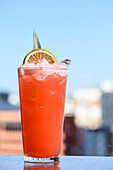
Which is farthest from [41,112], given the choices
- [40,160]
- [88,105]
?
[88,105]

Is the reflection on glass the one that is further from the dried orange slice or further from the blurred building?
the blurred building

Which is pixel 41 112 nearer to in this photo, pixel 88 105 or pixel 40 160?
pixel 40 160

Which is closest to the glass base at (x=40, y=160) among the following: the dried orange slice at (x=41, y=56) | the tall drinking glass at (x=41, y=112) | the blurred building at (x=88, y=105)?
the tall drinking glass at (x=41, y=112)

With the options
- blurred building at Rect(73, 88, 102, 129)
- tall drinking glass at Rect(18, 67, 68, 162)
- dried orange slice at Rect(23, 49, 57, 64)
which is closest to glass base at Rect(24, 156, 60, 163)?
tall drinking glass at Rect(18, 67, 68, 162)

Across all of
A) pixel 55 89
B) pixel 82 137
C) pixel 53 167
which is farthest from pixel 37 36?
pixel 82 137

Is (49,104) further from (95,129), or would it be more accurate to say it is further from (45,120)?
(95,129)

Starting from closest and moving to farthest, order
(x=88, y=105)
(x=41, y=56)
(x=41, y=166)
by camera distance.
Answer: (x=41, y=166)
(x=41, y=56)
(x=88, y=105)

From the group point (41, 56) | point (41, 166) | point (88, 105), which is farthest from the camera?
point (88, 105)

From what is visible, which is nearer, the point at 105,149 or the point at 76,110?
the point at 105,149
